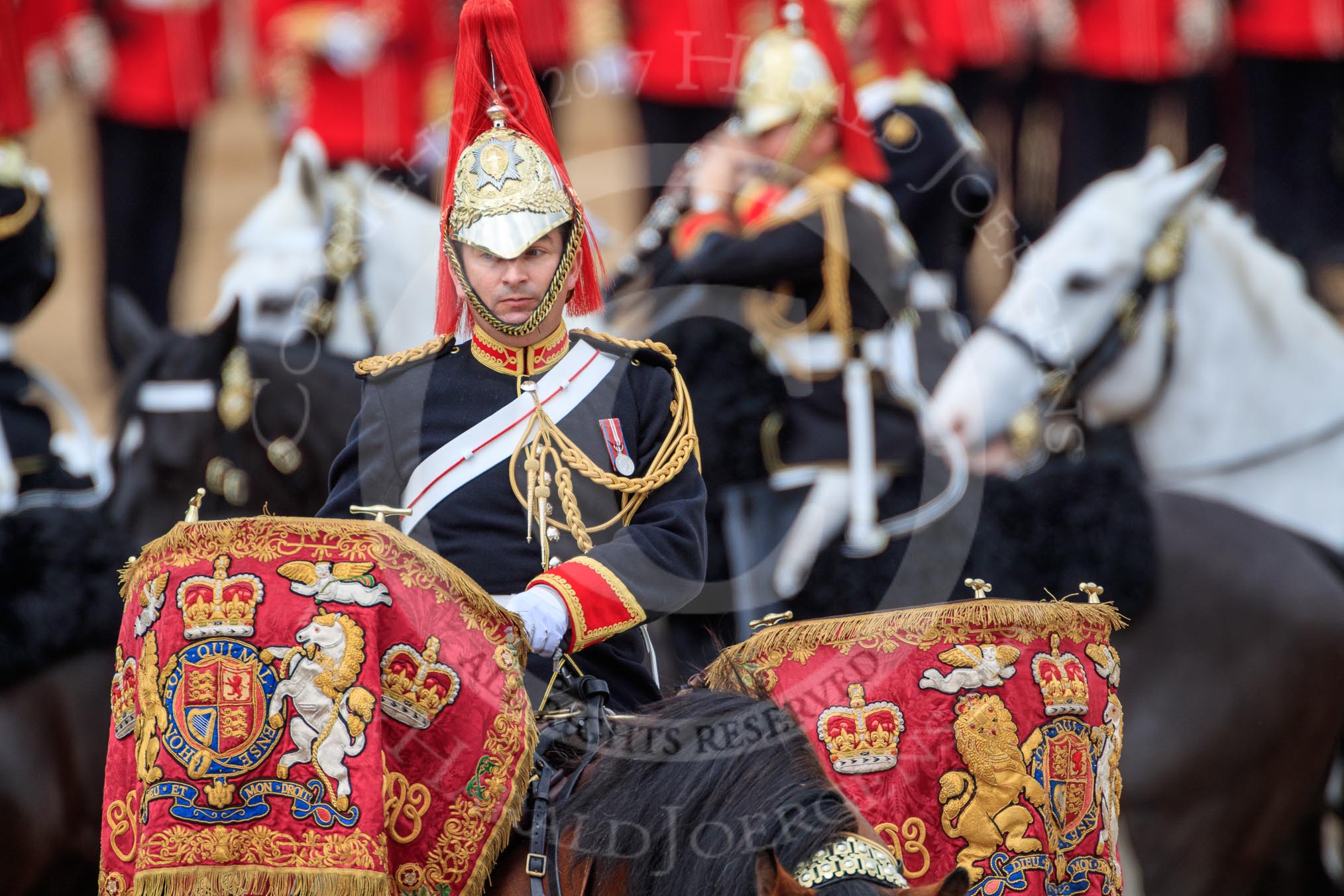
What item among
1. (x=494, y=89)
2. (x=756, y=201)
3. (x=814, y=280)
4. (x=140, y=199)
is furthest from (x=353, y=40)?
(x=494, y=89)

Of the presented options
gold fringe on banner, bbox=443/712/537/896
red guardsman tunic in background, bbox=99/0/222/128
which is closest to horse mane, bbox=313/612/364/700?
gold fringe on banner, bbox=443/712/537/896

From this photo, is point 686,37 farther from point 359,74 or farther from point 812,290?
point 812,290

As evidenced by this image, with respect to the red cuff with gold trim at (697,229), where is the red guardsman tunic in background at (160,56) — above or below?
below

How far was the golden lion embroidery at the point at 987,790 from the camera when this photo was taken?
3.10m

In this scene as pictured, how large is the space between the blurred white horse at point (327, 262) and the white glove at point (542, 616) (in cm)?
382

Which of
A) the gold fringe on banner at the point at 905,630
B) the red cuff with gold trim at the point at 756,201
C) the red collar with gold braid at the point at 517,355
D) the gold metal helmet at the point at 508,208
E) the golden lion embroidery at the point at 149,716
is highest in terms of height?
the gold metal helmet at the point at 508,208

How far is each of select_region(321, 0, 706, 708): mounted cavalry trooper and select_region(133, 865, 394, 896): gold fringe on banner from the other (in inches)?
22.3

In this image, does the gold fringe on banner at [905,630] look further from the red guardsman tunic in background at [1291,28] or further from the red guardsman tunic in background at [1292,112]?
the red guardsman tunic in background at [1291,28]

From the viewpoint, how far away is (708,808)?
2699 mm

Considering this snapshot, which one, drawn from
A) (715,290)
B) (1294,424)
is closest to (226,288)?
(715,290)

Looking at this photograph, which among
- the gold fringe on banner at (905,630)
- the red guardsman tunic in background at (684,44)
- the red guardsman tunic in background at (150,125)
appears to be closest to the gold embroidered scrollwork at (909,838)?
the gold fringe on banner at (905,630)

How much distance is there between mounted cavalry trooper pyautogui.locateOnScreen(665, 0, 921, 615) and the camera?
618cm

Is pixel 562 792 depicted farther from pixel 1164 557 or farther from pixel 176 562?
pixel 1164 557

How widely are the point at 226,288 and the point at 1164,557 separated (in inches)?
148
